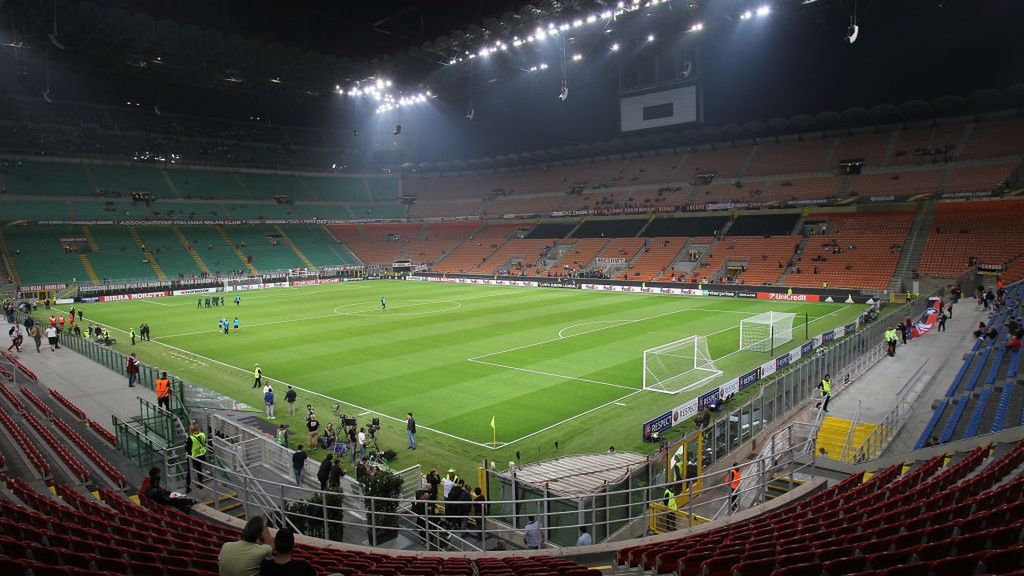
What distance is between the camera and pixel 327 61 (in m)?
59.3

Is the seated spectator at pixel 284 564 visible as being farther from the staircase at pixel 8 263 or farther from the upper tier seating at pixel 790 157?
the upper tier seating at pixel 790 157

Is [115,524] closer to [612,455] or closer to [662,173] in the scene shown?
[612,455]

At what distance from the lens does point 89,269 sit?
6247 cm

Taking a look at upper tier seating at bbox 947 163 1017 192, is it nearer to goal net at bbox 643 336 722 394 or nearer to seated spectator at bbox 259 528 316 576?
goal net at bbox 643 336 722 394

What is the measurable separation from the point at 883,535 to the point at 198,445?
491 inches

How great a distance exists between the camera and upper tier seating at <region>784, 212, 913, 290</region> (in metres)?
50.0

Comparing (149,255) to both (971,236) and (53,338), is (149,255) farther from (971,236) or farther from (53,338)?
(971,236)

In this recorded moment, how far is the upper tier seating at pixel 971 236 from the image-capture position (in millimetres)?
46312

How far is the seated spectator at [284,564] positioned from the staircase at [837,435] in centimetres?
1466

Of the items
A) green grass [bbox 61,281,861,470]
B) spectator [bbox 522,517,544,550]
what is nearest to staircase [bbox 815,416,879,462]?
green grass [bbox 61,281,861,470]

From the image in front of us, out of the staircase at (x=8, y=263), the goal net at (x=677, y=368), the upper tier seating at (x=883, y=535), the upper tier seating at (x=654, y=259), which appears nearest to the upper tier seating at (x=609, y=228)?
the upper tier seating at (x=654, y=259)

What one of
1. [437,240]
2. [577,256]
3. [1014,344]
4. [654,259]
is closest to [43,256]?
[437,240]

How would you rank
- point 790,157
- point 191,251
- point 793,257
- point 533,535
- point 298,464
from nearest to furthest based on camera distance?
point 533,535 → point 298,464 → point 793,257 → point 790,157 → point 191,251

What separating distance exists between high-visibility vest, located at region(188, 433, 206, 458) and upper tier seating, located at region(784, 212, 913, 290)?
49458 mm
